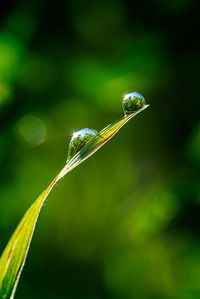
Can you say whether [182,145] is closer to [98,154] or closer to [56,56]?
[98,154]

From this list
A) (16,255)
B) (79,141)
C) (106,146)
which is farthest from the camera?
(106,146)

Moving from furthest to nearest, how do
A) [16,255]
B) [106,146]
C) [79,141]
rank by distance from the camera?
1. [106,146]
2. [79,141]
3. [16,255]

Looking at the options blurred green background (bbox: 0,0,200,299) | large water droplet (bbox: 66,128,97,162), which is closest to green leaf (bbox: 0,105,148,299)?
large water droplet (bbox: 66,128,97,162)

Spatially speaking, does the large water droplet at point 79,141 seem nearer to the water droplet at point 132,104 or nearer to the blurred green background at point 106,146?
the water droplet at point 132,104

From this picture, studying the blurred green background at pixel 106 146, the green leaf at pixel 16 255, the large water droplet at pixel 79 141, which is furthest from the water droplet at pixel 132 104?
the blurred green background at pixel 106 146

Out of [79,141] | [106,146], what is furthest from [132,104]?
[106,146]

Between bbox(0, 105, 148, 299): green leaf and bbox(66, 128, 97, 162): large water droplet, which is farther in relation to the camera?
bbox(66, 128, 97, 162): large water droplet

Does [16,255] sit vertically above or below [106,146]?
below

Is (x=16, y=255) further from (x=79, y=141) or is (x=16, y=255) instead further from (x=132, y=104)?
(x=132, y=104)

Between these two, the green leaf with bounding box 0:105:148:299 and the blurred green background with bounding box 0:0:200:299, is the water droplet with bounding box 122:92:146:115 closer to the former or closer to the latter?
the green leaf with bounding box 0:105:148:299

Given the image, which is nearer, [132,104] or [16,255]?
[16,255]
